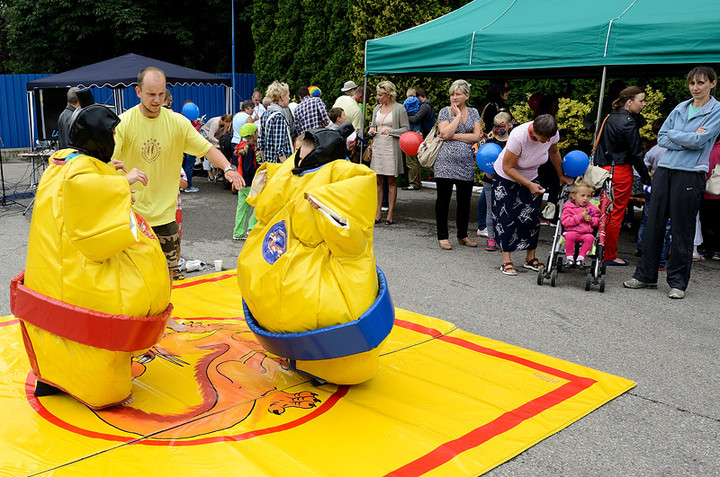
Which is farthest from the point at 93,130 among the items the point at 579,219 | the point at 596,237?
the point at 596,237

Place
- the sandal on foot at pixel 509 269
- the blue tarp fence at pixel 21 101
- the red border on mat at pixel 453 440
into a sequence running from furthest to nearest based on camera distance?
the blue tarp fence at pixel 21 101, the sandal on foot at pixel 509 269, the red border on mat at pixel 453 440

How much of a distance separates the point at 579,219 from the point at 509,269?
88 cm

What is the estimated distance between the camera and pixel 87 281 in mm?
3018

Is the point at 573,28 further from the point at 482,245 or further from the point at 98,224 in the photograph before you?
the point at 98,224

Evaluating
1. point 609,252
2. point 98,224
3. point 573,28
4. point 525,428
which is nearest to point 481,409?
point 525,428

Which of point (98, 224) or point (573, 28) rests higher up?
point (573, 28)

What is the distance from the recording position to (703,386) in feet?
13.1

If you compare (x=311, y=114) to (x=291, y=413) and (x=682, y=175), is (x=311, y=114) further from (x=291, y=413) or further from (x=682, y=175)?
(x=291, y=413)

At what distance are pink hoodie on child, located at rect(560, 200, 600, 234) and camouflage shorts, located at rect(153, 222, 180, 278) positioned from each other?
3.56 meters

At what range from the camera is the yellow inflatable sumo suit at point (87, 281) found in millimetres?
2926

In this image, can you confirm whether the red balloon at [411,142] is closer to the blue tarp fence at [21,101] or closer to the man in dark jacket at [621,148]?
the man in dark jacket at [621,148]

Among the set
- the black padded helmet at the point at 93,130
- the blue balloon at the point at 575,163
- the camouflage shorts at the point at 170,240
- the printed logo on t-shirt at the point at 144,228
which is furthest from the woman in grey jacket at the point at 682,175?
the black padded helmet at the point at 93,130

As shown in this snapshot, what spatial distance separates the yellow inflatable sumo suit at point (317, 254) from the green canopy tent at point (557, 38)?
4.29 metres

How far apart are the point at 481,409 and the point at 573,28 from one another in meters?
4.87
